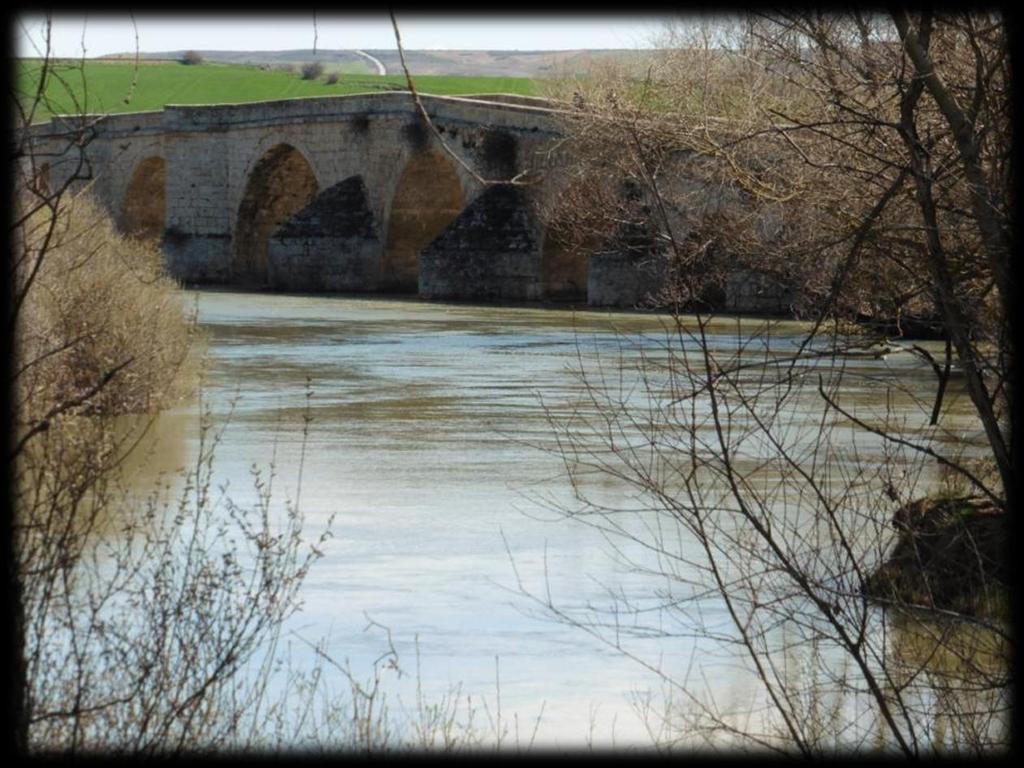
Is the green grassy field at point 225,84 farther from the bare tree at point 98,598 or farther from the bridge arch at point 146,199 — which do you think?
the bare tree at point 98,598

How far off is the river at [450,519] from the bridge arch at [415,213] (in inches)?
536

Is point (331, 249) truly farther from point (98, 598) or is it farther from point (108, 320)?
point (98, 598)

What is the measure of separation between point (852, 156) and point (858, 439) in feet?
19.6

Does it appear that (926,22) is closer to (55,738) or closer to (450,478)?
(55,738)

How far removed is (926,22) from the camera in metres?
4.31

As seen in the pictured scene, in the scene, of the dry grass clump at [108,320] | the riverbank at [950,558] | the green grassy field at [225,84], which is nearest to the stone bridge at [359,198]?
the dry grass clump at [108,320]

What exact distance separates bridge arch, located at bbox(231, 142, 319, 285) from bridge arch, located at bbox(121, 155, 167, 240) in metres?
3.89

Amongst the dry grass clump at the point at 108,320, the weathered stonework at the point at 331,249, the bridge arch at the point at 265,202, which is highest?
the bridge arch at the point at 265,202

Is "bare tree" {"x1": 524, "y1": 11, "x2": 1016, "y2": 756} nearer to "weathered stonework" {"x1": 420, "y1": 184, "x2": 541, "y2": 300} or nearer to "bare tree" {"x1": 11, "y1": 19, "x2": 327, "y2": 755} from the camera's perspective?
"bare tree" {"x1": 11, "y1": 19, "x2": 327, "y2": 755}

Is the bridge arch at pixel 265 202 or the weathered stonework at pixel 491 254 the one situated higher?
the bridge arch at pixel 265 202

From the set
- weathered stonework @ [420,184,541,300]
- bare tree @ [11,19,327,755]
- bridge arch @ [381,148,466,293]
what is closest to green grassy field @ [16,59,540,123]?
bridge arch @ [381,148,466,293]

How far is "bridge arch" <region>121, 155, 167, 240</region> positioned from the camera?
40750 mm

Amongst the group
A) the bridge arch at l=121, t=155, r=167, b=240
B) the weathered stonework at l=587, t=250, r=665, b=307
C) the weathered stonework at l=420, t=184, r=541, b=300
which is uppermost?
the bridge arch at l=121, t=155, r=167, b=240

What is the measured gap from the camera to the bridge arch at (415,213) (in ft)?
108
